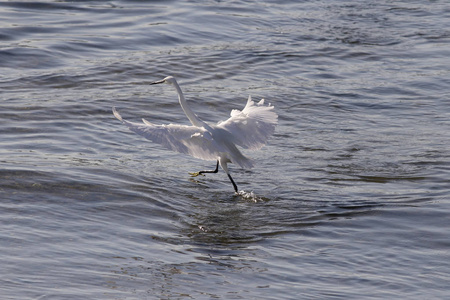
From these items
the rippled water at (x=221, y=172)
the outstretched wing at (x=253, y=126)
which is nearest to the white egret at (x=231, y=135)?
the outstretched wing at (x=253, y=126)

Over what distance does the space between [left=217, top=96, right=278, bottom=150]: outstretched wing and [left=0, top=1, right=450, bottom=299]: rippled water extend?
0.60 m

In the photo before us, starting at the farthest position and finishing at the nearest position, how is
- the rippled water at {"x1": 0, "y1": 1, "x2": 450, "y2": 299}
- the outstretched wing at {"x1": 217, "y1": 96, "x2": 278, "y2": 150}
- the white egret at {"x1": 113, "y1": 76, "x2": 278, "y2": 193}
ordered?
the outstretched wing at {"x1": 217, "y1": 96, "x2": 278, "y2": 150}
the white egret at {"x1": 113, "y1": 76, "x2": 278, "y2": 193}
the rippled water at {"x1": 0, "y1": 1, "x2": 450, "y2": 299}

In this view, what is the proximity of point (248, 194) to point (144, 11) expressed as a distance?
33.5 ft

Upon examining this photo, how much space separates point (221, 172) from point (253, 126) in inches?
53.9

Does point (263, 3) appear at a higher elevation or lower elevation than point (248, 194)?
higher

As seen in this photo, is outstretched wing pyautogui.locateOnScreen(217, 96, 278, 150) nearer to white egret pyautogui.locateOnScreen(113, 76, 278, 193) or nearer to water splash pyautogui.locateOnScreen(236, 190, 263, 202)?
white egret pyautogui.locateOnScreen(113, 76, 278, 193)

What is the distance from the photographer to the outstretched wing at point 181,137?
24.1ft

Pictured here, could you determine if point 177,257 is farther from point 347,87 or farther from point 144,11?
point 144,11

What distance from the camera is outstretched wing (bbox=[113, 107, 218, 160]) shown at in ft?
24.1

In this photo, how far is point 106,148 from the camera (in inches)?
364

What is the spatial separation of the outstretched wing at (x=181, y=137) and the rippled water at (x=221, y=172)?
592mm

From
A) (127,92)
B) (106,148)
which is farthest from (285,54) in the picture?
(106,148)

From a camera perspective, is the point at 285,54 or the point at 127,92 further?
the point at 285,54

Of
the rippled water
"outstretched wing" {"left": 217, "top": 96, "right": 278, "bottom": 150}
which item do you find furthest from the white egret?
the rippled water
